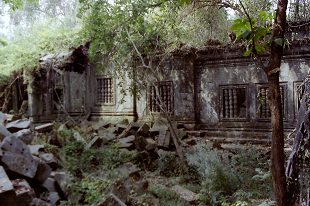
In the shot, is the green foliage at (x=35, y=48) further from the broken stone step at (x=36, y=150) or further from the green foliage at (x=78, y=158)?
the broken stone step at (x=36, y=150)

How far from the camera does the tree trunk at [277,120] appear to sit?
2.44m

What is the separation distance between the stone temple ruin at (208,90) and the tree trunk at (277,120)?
6034 millimetres

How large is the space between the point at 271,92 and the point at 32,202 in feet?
11.6

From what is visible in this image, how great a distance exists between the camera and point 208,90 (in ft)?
30.3

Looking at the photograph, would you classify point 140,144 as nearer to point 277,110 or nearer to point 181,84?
point 181,84

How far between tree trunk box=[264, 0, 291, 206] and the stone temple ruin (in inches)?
238

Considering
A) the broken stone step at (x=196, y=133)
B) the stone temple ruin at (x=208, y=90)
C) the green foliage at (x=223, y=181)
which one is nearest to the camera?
the green foliage at (x=223, y=181)

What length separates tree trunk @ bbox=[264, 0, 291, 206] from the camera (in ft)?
7.99

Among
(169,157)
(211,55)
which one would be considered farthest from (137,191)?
(211,55)

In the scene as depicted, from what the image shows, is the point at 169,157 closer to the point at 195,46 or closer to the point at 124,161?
the point at 124,161

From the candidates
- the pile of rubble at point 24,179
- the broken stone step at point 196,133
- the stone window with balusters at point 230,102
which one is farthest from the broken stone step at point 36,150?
the stone window with balusters at point 230,102

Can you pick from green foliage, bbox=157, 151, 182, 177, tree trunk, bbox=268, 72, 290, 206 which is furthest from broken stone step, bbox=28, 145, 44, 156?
tree trunk, bbox=268, 72, 290, 206

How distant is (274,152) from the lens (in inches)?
98.8

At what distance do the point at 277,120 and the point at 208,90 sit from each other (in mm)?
6789
